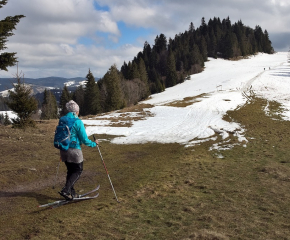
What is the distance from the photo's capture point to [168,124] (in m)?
25.2

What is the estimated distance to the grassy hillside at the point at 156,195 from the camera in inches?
202

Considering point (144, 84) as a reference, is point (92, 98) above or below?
below

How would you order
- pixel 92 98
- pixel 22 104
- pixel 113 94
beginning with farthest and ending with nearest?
pixel 92 98
pixel 113 94
pixel 22 104

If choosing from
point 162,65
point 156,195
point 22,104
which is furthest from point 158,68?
point 156,195

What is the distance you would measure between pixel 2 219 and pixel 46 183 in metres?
2.98

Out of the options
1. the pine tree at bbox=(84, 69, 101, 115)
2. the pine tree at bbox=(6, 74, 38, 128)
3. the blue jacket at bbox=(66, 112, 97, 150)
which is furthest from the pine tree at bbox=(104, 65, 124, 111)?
the blue jacket at bbox=(66, 112, 97, 150)

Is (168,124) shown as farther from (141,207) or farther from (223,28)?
(223,28)

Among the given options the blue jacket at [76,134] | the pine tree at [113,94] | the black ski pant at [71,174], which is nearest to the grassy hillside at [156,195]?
the black ski pant at [71,174]

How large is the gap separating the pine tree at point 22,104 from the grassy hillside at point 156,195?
9.13 metres

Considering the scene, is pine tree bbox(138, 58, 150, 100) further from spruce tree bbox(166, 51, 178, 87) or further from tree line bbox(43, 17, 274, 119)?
spruce tree bbox(166, 51, 178, 87)

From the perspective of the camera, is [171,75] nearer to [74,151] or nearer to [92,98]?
[92,98]

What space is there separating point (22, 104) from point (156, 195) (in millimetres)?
20018

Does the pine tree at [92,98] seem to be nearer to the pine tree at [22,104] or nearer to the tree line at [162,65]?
the tree line at [162,65]

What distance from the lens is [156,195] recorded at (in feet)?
24.2
